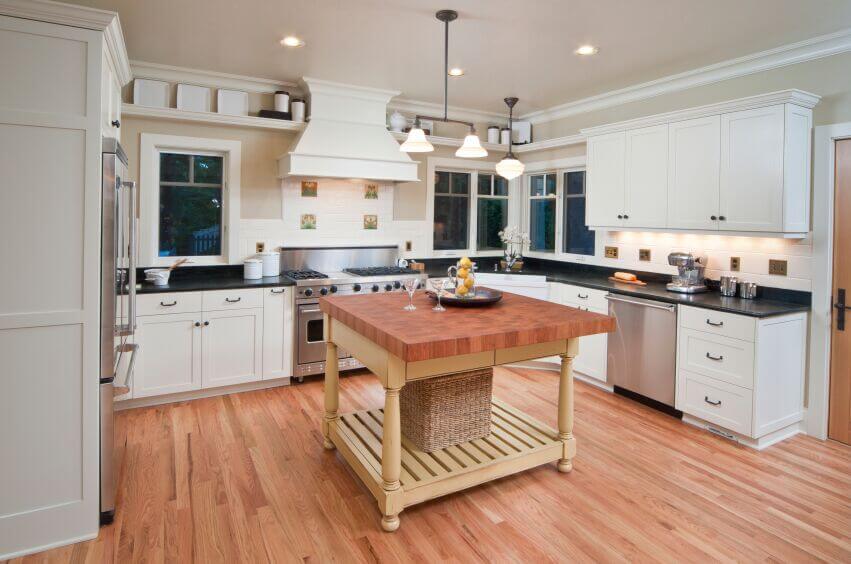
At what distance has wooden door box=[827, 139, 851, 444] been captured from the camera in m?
3.55

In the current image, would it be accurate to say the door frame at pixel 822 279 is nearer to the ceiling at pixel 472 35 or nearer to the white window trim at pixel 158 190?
the ceiling at pixel 472 35

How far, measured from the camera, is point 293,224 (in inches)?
201

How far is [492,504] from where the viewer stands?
2779 millimetres

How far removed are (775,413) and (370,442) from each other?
272 centimetres

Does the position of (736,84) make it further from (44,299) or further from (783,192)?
(44,299)

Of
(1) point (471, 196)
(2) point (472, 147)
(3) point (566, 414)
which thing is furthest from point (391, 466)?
(1) point (471, 196)

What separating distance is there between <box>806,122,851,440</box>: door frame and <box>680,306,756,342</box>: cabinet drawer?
65 centimetres

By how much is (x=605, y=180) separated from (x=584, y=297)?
1.09m

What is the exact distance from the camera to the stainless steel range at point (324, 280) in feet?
15.3

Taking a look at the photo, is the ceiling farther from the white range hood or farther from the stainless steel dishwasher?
the stainless steel dishwasher

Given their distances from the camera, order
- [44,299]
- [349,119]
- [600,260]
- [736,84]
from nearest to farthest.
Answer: [44,299] < [736,84] < [349,119] < [600,260]

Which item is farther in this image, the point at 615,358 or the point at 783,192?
the point at 615,358

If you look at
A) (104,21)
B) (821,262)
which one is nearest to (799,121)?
(821,262)

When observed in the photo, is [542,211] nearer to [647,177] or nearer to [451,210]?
[451,210]
